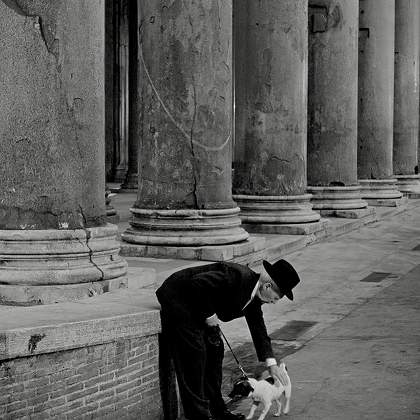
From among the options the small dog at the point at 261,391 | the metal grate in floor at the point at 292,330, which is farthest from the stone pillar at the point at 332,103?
the small dog at the point at 261,391

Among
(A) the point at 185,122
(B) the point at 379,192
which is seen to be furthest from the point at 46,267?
(B) the point at 379,192

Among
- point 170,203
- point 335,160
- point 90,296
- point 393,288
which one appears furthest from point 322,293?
point 335,160

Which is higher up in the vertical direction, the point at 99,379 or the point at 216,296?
the point at 216,296

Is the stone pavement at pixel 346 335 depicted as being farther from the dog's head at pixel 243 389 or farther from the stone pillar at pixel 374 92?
the stone pillar at pixel 374 92

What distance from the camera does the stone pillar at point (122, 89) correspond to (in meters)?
35.5

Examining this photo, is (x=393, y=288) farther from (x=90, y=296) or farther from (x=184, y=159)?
(x=90, y=296)

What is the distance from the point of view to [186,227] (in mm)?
12875

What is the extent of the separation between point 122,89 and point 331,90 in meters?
16.3

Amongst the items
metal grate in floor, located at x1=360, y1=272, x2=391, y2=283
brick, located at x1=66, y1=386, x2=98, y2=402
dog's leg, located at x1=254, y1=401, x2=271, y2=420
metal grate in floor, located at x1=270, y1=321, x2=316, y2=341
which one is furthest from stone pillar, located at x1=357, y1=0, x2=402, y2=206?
brick, located at x1=66, y1=386, x2=98, y2=402

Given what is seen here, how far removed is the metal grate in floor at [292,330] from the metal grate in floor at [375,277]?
10.7 ft

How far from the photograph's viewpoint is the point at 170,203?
12945 mm

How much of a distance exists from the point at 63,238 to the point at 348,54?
13.5 metres

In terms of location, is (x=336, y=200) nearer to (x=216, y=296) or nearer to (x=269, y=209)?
(x=269, y=209)

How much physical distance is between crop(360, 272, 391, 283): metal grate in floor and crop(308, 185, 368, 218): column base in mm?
6365
